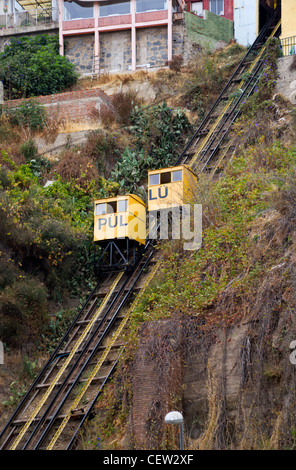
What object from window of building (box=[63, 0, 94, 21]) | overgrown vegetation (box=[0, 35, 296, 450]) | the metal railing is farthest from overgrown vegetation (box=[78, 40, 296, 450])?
window of building (box=[63, 0, 94, 21])

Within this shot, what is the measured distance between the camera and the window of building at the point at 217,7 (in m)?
41.1

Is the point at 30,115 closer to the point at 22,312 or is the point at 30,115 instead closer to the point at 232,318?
the point at 22,312

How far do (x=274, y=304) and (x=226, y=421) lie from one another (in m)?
2.59

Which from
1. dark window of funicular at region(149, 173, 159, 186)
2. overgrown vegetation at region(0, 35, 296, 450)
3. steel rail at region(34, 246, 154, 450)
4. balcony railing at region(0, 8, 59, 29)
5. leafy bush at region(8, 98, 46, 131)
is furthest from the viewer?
balcony railing at region(0, 8, 59, 29)

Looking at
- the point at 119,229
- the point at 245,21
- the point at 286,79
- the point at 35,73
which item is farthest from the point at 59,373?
the point at 245,21

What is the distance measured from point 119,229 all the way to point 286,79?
10.3m

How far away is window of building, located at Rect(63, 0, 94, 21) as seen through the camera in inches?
1533

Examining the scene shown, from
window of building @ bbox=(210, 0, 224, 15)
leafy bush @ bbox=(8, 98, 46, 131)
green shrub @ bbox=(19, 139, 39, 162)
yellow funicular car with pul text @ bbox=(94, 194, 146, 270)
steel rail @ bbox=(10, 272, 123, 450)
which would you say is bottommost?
steel rail @ bbox=(10, 272, 123, 450)

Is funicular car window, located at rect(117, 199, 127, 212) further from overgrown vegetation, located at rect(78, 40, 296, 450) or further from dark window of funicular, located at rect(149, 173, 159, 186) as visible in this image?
overgrown vegetation, located at rect(78, 40, 296, 450)

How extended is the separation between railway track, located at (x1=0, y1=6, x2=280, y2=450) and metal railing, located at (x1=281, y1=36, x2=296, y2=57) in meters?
6.73

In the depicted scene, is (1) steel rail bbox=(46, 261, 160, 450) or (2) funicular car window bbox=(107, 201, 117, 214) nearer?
(1) steel rail bbox=(46, 261, 160, 450)

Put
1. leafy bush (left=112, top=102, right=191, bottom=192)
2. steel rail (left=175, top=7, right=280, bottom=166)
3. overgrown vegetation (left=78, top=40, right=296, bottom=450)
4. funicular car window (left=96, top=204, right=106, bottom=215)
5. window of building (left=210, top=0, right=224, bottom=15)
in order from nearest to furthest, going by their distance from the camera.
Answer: overgrown vegetation (left=78, top=40, right=296, bottom=450), funicular car window (left=96, top=204, right=106, bottom=215), leafy bush (left=112, top=102, right=191, bottom=192), steel rail (left=175, top=7, right=280, bottom=166), window of building (left=210, top=0, right=224, bottom=15)

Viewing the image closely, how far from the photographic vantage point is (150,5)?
126ft

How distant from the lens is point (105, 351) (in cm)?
2130
